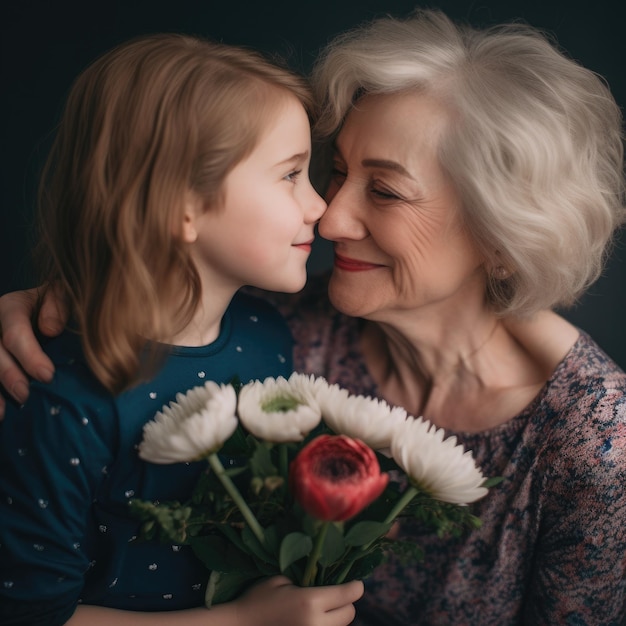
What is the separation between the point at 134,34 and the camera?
76.8 inches

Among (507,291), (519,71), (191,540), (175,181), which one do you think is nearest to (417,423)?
(191,540)

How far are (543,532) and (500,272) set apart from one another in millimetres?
559

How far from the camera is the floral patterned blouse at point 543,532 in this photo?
1534 mm

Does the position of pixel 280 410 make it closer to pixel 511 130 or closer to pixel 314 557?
pixel 314 557

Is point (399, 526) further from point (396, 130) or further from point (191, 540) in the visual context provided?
point (396, 130)

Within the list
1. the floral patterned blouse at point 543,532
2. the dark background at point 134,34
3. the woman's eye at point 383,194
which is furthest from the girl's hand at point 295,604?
the dark background at point 134,34

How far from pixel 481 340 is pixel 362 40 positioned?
72 cm

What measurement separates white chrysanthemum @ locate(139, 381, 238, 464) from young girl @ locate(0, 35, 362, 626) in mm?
182

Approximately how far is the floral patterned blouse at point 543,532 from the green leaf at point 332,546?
1.70 feet

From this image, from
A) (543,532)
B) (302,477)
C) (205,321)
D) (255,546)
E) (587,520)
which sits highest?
(302,477)

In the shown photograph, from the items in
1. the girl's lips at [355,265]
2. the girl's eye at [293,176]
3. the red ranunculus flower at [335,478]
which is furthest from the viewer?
the girl's lips at [355,265]

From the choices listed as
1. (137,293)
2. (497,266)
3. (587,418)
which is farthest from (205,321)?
(587,418)

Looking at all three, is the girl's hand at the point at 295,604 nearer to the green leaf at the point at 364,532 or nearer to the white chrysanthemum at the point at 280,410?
the green leaf at the point at 364,532

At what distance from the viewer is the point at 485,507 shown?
5.48 feet
